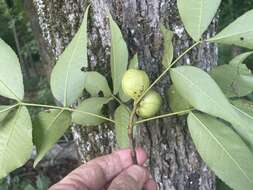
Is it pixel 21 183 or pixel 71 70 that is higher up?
pixel 71 70

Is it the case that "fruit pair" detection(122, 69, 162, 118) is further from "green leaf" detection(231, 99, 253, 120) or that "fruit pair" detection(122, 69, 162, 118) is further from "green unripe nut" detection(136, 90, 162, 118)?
"green leaf" detection(231, 99, 253, 120)

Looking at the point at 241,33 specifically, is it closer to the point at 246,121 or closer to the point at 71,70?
the point at 246,121

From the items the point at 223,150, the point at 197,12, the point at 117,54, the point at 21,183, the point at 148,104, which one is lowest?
the point at 21,183

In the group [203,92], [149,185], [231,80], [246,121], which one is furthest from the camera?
[149,185]

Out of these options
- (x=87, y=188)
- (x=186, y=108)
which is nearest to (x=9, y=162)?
(x=87, y=188)

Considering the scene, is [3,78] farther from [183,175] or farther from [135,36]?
[183,175]

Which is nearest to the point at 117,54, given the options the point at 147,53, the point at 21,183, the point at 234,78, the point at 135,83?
the point at 135,83
